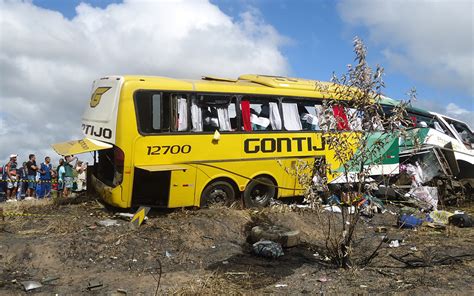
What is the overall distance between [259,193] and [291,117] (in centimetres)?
197

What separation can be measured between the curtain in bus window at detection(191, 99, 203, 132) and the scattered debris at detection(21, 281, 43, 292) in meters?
4.53

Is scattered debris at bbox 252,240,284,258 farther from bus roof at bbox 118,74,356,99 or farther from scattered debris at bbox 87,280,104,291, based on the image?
bus roof at bbox 118,74,356,99

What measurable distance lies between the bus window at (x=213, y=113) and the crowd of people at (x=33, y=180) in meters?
6.96

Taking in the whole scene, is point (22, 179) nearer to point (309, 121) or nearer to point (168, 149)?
point (168, 149)

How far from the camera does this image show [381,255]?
24.4ft

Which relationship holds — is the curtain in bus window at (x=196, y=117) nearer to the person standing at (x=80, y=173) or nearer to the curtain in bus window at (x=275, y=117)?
→ the curtain in bus window at (x=275, y=117)

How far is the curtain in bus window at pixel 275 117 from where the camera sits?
10539 mm

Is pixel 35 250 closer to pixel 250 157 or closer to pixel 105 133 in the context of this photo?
pixel 105 133

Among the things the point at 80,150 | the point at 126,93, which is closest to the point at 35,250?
the point at 80,150

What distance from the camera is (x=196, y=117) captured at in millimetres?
9586

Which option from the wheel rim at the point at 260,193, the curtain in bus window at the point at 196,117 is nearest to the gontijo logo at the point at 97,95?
the curtain in bus window at the point at 196,117

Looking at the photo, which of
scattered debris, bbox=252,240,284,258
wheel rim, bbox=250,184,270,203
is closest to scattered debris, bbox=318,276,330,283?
scattered debris, bbox=252,240,284,258

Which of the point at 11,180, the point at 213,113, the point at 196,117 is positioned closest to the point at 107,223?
the point at 196,117

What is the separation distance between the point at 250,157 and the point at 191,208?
173 centimetres
